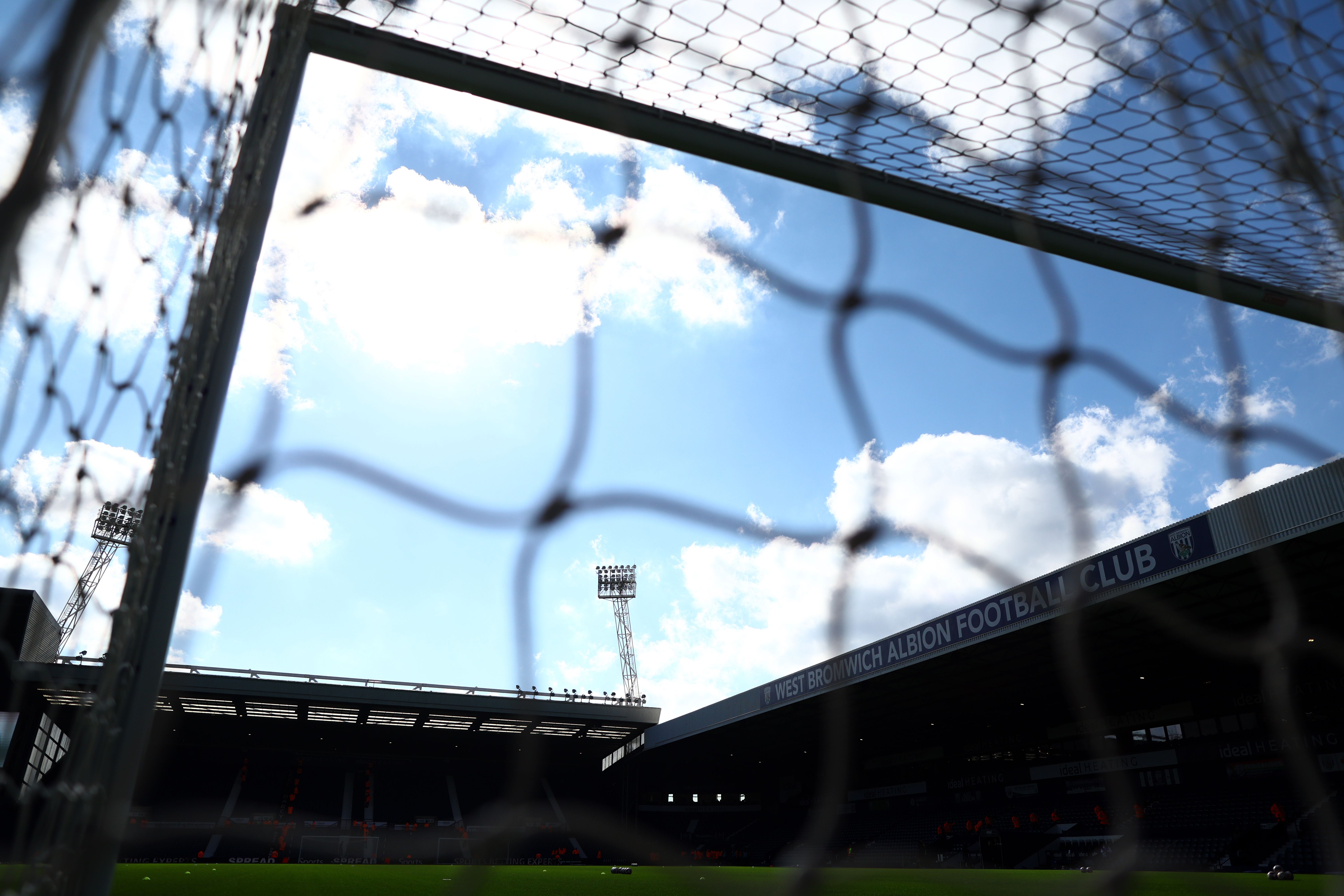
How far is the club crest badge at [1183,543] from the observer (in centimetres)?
761

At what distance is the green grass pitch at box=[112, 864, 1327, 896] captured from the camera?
22.8ft

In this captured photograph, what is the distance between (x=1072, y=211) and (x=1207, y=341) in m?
0.51

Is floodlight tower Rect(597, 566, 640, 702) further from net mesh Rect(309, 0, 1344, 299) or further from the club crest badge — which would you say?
net mesh Rect(309, 0, 1344, 299)

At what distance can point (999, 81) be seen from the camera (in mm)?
1747

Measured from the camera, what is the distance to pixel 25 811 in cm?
75

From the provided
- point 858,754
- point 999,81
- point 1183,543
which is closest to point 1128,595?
point 1183,543

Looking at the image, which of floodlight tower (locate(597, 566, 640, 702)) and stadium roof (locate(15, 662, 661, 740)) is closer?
stadium roof (locate(15, 662, 661, 740))

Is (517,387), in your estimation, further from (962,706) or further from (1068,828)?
(1068,828)

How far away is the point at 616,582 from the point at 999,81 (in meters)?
18.2

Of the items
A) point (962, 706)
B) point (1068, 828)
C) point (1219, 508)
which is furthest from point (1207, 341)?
point (1068, 828)

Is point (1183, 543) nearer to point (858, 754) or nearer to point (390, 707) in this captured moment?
point (858, 754)

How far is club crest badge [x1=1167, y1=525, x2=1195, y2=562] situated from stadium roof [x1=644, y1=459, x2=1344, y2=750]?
0.01 m

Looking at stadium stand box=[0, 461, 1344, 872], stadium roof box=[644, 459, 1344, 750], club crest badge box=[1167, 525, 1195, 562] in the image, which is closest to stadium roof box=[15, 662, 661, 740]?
stadium stand box=[0, 461, 1344, 872]

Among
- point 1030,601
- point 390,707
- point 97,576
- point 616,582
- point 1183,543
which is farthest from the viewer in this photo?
point 616,582
